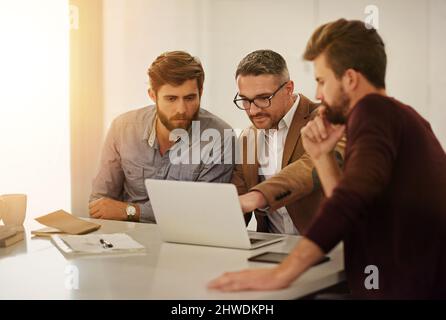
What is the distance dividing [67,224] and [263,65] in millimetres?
1165

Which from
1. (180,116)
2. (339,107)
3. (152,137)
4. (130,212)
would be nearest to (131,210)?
(130,212)

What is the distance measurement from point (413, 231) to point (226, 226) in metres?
0.62

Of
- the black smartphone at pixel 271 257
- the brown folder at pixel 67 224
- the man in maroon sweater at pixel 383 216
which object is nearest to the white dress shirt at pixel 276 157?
the brown folder at pixel 67 224

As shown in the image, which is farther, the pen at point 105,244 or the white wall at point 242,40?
the white wall at point 242,40

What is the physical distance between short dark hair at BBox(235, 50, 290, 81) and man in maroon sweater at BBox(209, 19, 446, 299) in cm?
130

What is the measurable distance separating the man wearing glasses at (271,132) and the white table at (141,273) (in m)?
0.72

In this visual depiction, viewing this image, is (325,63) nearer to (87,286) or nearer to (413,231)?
(413,231)

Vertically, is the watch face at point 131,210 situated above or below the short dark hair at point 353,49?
below

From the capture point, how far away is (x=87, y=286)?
1.59m

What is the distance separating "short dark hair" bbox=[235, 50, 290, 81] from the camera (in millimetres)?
2932

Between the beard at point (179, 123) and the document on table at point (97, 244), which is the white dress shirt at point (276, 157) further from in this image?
the document on table at point (97, 244)

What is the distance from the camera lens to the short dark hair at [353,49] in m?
1.77

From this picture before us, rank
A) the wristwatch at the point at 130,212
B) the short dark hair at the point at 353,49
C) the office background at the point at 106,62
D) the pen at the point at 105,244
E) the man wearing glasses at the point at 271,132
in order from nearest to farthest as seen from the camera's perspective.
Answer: the short dark hair at the point at 353,49
the pen at the point at 105,244
the man wearing glasses at the point at 271,132
the wristwatch at the point at 130,212
the office background at the point at 106,62
